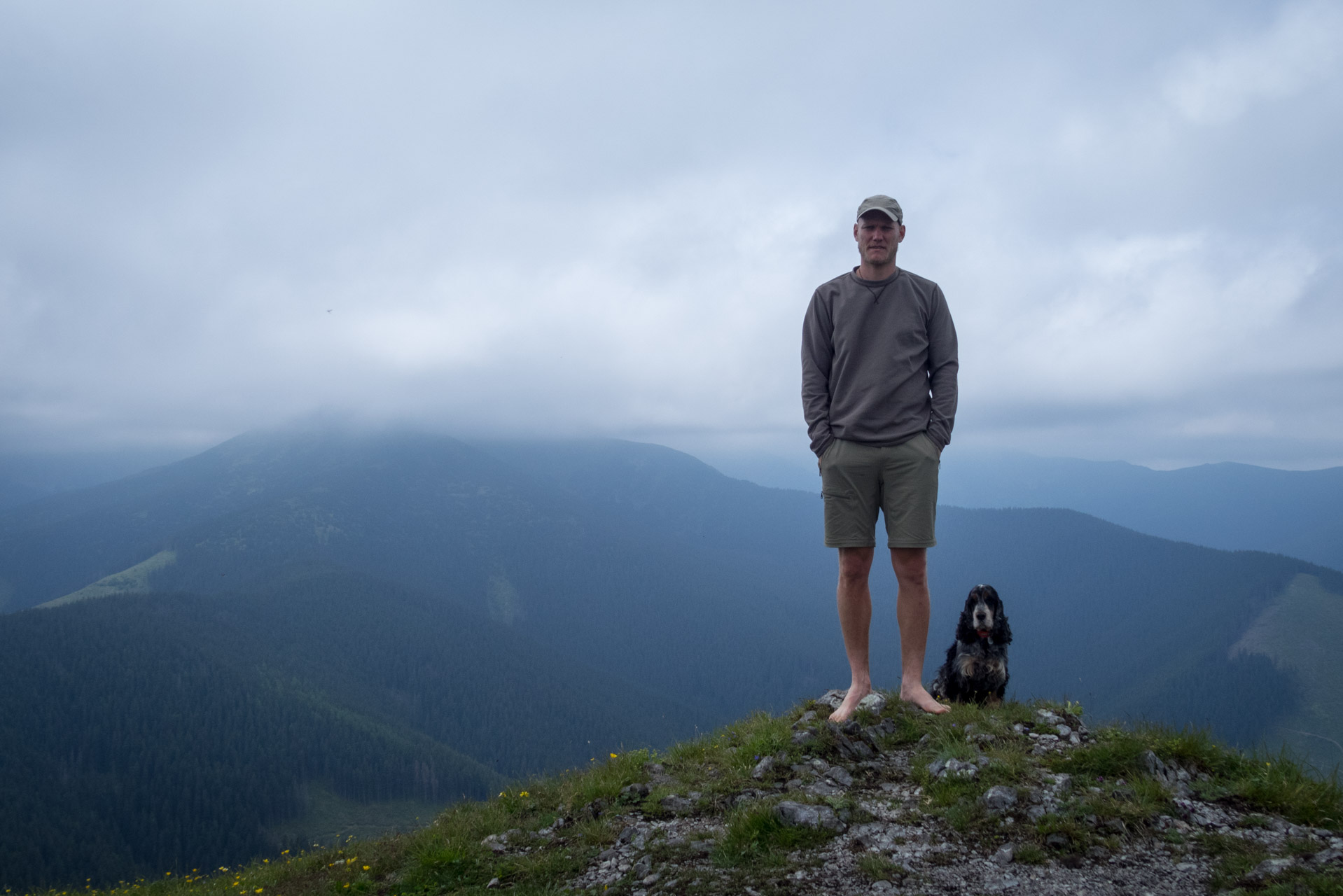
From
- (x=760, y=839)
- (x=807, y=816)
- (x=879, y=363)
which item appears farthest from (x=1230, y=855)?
(x=879, y=363)

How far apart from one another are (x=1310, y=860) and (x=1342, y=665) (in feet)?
804

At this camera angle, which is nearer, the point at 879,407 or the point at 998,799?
the point at 998,799

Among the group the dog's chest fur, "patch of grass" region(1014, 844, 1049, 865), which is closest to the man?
the dog's chest fur

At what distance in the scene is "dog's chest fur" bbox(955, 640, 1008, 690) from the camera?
7.44m

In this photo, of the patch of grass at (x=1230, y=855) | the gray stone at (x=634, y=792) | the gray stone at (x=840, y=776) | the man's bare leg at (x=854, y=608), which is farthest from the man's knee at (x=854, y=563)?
the patch of grass at (x=1230, y=855)

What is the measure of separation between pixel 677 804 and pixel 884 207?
5068 mm

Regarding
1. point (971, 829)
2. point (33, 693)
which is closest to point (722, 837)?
point (971, 829)

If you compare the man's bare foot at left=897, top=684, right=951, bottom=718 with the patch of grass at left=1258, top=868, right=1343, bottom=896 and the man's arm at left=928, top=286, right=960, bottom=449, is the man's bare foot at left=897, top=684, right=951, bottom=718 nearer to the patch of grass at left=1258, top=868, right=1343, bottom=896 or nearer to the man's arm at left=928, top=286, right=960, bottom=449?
the man's arm at left=928, top=286, right=960, bottom=449

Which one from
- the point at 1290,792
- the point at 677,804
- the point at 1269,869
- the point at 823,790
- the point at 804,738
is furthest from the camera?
the point at 804,738

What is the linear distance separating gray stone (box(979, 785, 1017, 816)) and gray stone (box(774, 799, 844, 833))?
98cm

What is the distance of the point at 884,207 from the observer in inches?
241

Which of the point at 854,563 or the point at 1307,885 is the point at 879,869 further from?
Answer: the point at 854,563

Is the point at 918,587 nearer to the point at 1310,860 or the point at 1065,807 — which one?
the point at 1065,807

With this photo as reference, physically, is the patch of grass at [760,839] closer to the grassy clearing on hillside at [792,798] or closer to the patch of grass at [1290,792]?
the grassy clearing on hillside at [792,798]
